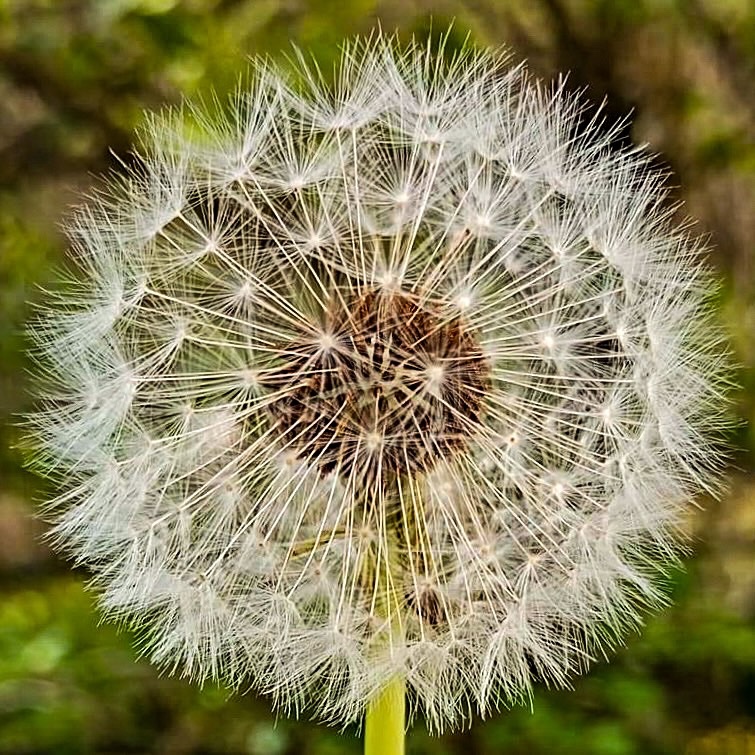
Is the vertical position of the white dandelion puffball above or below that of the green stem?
above

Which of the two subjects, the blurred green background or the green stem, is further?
the blurred green background

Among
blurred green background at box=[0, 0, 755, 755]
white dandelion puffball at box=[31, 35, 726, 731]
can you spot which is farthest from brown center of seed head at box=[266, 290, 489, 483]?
blurred green background at box=[0, 0, 755, 755]

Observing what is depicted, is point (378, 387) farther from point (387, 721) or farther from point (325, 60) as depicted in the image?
point (325, 60)

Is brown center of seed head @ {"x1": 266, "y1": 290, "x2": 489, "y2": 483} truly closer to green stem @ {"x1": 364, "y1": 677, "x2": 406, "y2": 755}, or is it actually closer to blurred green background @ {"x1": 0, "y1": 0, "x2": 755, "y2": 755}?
green stem @ {"x1": 364, "y1": 677, "x2": 406, "y2": 755}

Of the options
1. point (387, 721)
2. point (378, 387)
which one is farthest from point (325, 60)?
point (387, 721)

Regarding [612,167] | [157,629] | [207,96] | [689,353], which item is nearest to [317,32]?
[207,96]
